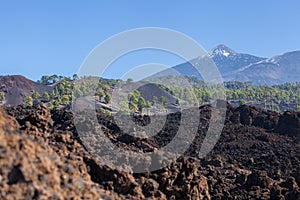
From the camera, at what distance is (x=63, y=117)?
33156 millimetres

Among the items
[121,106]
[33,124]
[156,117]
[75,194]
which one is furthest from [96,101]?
[75,194]

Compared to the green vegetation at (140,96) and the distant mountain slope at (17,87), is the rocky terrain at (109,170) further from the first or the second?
the distant mountain slope at (17,87)

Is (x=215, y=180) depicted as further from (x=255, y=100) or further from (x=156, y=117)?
(x=255, y=100)

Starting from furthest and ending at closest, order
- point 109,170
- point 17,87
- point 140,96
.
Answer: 1. point 17,87
2. point 140,96
3. point 109,170

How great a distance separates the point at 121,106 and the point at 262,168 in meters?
52.1

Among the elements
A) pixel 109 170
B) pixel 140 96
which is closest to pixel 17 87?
pixel 140 96

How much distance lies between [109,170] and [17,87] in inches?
4176

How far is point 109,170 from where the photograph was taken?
45.0 feet

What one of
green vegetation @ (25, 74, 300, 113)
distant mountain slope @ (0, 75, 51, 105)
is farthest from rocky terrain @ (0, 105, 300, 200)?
distant mountain slope @ (0, 75, 51, 105)

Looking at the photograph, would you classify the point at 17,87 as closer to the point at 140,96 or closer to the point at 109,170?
the point at 140,96

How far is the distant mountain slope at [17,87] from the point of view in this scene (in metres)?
108

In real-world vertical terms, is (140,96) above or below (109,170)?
above

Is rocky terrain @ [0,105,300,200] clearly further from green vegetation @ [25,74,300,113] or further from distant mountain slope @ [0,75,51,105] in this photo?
distant mountain slope @ [0,75,51,105]

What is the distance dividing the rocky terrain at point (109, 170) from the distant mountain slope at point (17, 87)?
236 feet
